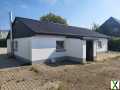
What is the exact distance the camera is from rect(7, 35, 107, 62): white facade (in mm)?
11406

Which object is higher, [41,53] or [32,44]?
[32,44]

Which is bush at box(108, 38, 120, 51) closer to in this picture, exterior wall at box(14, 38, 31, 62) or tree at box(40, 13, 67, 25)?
exterior wall at box(14, 38, 31, 62)

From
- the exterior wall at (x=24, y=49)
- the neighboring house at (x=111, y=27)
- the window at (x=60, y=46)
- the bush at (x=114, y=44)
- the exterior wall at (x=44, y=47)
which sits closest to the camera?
the exterior wall at (x=44, y=47)

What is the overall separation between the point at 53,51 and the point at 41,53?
4.77 feet

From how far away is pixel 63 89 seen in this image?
224 inches

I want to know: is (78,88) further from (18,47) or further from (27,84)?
(18,47)

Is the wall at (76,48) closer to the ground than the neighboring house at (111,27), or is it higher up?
closer to the ground

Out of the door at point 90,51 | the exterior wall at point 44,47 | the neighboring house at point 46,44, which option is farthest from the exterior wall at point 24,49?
the door at point 90,51

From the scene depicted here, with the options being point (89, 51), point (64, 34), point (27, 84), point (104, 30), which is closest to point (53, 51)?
point (64, 34)

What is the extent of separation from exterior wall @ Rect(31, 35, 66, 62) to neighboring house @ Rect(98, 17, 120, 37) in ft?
75.1

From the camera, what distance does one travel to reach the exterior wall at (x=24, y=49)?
1196 centimetres

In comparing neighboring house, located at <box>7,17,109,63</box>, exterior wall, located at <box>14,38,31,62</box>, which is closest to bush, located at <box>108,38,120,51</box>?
neighboring house, located at <box>7,17,109,63</box>

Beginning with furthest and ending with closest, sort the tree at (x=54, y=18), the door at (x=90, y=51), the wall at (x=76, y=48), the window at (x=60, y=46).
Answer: the tree at (x=54, y=18), the door at (x=90, y=51), the window at (x=60, y=46), the wall at (x=76, y=48)

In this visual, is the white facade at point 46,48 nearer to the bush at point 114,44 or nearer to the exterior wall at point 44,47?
the exterior wall at point 44,47
